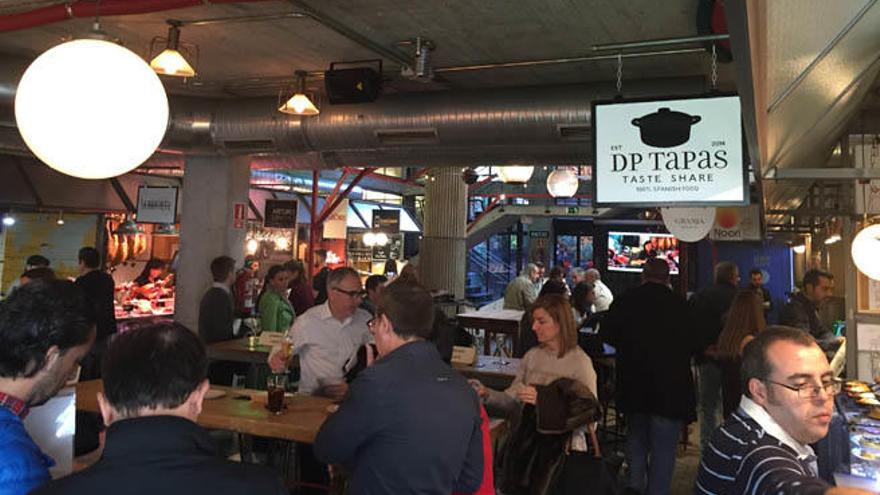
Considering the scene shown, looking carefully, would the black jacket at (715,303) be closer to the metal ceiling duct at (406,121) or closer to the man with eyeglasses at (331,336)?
Answer: the metal ceiling duct at (406,121)

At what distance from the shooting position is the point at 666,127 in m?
3.39

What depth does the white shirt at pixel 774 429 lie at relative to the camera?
5.73 feet

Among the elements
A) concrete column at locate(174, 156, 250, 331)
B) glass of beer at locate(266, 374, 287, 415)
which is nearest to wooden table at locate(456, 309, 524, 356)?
concrete column at locate(174, 156, 250, 331)

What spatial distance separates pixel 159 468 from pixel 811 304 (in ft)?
19.8

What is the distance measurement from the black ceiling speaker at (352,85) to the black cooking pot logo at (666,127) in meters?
2.42

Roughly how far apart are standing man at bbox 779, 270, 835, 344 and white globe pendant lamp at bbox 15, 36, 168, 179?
5.49 m

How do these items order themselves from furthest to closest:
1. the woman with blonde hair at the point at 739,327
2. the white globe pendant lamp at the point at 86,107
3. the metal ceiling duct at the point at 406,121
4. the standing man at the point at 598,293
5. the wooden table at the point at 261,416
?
the standing man at the point at 598,293, the metal ceiling duct at the point at 406,121, the woman with blonde hair at the point at 739,327, the wooden table at the point at 261,416, the white globe pendant lamp at the point at 86,107

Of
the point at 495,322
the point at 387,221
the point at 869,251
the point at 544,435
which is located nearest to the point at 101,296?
the point at 495,322

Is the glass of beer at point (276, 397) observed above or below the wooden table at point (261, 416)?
above

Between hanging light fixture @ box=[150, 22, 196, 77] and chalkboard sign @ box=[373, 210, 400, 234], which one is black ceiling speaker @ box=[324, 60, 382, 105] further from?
chalkboard sign @ box=[373, 210, 400, 234]

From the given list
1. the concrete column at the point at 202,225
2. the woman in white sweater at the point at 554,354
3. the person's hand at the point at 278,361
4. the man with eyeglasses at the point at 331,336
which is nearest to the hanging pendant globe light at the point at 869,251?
the woman in white sweater at the point at 554,354

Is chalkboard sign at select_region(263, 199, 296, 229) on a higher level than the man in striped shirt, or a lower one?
higher

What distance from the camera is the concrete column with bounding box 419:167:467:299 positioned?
1086 centimetres

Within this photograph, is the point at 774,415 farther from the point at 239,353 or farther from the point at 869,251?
the point at 239,353
